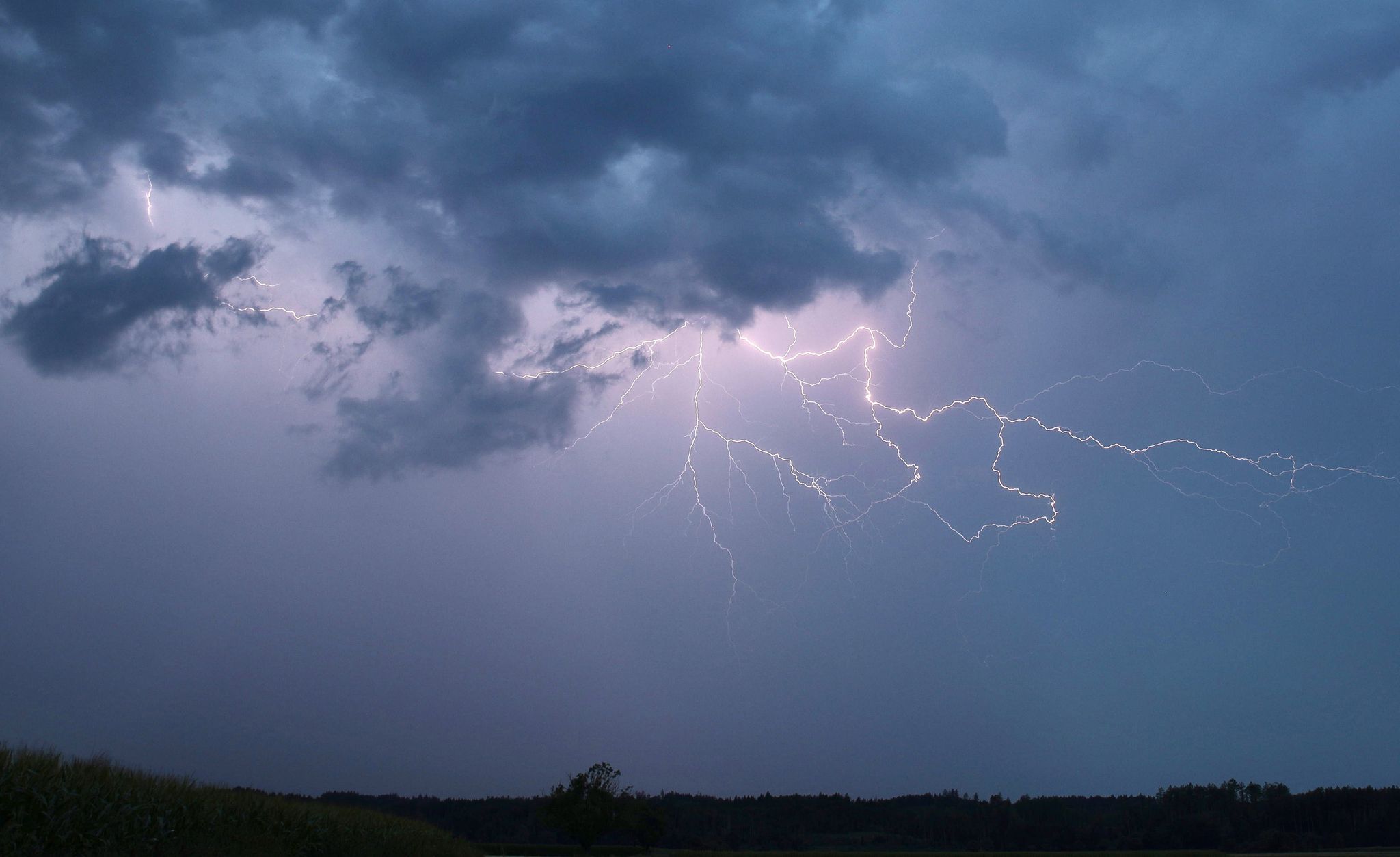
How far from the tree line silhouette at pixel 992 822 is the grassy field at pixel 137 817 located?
28216 mm

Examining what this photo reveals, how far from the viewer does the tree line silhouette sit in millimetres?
57500

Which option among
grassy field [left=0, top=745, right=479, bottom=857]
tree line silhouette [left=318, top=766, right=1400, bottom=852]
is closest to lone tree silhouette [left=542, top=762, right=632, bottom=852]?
tree line silhouette [left=318, top=766, right=1400, bottom=852]

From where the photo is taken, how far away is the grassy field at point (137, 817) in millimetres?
9781

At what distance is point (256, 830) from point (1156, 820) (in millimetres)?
76192

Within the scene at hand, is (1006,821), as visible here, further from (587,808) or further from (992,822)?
(587,808)

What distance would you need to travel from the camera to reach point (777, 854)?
109 feet

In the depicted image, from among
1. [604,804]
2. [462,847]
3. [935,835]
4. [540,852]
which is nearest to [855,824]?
[935,835]

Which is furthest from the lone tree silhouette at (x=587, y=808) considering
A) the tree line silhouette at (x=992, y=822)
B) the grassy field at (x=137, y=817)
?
the grassy field at (x=137, y=817)

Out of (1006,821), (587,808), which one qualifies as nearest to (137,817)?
(587,808)

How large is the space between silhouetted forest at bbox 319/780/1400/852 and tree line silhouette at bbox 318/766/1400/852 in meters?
0.14

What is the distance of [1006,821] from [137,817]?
8142 cm

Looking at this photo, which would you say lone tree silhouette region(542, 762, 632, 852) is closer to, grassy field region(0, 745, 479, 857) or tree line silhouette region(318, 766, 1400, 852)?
tree line silhouette region(318, 766, 1400, 852)

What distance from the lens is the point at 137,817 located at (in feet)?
36.5

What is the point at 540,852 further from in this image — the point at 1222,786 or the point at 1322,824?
the point at 1222,786
